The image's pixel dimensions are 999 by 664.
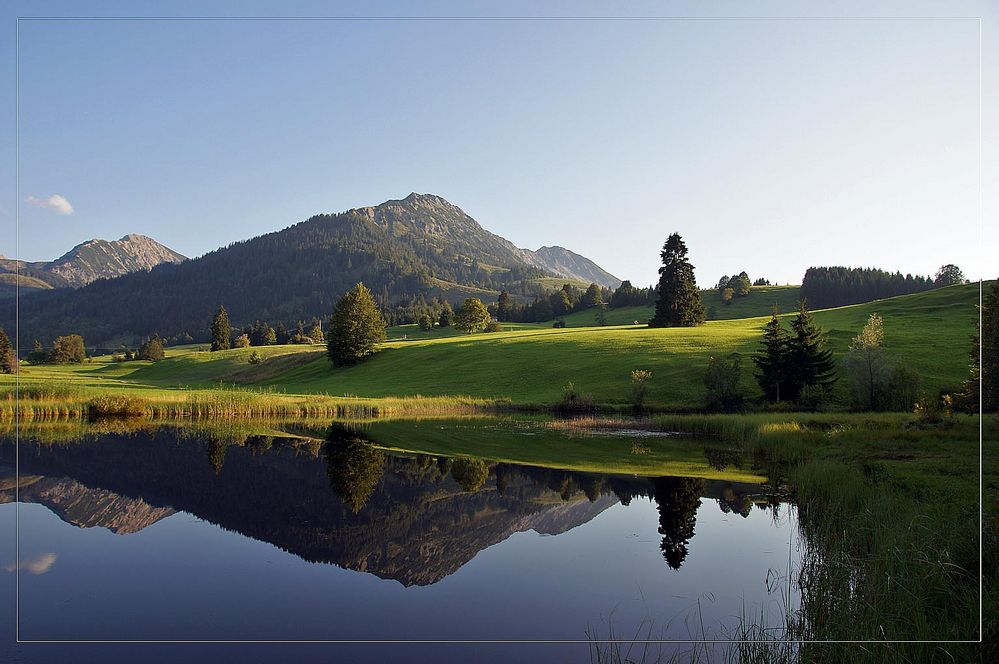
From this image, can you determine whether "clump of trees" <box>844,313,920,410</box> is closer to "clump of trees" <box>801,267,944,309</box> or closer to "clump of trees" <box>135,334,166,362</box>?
"clump of trees" <box>801,267,944,309</box>

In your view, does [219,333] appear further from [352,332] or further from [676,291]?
[676,291]

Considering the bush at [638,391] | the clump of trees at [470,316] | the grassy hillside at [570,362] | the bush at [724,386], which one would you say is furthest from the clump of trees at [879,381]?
the clump of trees at [470,316]

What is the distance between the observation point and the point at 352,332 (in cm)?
9112

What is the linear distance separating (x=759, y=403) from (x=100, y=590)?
47.2 meters

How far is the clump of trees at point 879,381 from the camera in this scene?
151 feet

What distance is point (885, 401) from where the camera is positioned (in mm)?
46156

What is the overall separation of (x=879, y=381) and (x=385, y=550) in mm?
43132

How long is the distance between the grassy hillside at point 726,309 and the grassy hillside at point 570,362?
40961 mm

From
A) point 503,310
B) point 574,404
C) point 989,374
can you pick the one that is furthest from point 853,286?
point 989,374

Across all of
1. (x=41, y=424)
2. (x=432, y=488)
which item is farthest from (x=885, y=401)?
(x=41, y=424)

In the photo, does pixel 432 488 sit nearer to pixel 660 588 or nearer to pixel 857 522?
pixel 660 588

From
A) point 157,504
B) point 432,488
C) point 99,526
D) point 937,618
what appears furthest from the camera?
point 432,488

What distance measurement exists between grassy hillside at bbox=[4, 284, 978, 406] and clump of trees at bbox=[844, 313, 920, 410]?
552 centimetres

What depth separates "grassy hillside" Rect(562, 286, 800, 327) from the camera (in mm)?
137750
